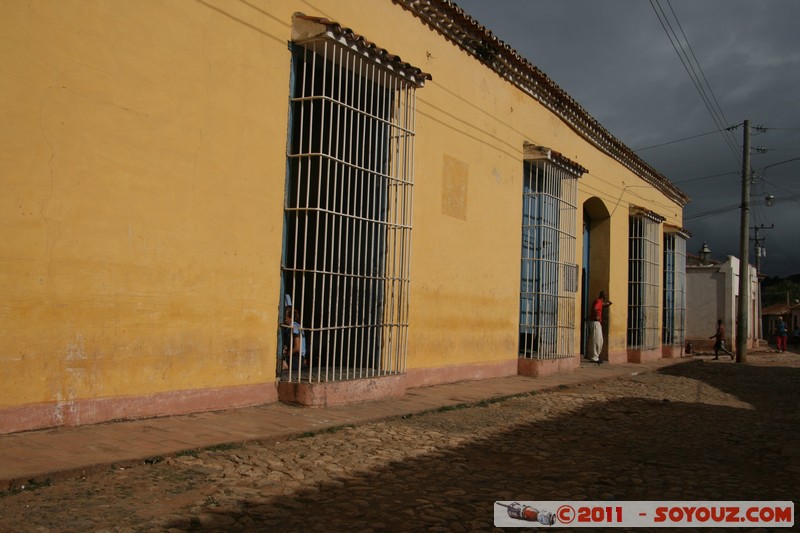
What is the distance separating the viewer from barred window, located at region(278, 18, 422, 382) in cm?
684

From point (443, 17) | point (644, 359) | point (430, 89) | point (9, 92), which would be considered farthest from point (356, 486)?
point (644, 359)

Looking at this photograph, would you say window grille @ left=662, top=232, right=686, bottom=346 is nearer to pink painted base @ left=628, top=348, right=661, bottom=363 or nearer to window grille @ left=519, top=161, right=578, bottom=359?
pink painted base @ left=628, top=348, right=661, bottom=363

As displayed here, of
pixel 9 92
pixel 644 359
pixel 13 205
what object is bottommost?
pixel 644 359

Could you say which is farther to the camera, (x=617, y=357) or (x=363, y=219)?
(x=617, y=357)

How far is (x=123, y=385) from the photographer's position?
5023 millimetres

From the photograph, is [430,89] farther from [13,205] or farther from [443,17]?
[13,205]

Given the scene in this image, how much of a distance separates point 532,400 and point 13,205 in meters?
5.80

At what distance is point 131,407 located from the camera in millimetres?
5059

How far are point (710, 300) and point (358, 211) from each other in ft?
66.6

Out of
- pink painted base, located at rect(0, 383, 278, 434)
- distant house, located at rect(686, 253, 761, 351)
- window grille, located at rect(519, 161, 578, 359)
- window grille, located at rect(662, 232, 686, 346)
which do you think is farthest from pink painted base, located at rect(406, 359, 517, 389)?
distant house, located at rect(686, 253, 761, 351)

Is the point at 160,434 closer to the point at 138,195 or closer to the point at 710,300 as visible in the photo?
the point at 138,195

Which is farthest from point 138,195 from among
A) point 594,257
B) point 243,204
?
point 594,257

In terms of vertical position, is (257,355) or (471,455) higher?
(257,355)

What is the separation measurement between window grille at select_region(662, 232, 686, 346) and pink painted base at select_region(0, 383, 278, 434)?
1511 centimetres
